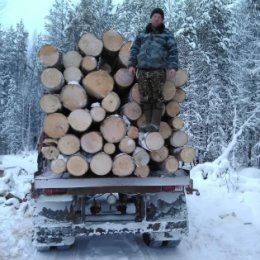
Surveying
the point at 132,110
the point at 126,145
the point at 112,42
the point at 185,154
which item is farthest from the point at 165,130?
the point at 112,42

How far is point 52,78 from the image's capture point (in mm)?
6488

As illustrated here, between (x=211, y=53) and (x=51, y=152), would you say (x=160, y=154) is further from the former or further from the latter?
(x=211, y=53)

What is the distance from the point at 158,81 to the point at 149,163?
1177mm

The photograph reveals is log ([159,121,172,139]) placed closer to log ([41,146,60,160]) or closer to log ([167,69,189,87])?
log ([167,69,189,87])

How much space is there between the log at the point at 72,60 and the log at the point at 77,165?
1366 millimetres

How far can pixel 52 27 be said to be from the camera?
4012 cm

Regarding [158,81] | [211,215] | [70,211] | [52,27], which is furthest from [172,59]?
[52,27]

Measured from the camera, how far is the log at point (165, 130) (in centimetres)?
671

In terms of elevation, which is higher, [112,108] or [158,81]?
[158,81]

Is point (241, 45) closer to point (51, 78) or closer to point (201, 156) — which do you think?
point (201, 156)

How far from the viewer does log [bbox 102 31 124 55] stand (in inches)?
268

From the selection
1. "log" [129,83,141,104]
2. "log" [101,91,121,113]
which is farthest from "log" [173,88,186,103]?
"log" [101,91,121,113]

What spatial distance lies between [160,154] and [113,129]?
746 millimetres

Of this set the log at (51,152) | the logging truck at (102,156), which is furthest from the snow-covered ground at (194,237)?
the log at (51,152)
